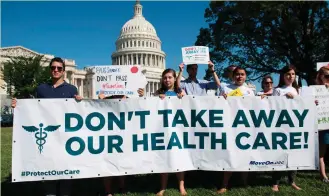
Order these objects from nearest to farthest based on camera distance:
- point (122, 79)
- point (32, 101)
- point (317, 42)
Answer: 1. point (32, 101)
2. point (122, 79)
3. point (317, 42)

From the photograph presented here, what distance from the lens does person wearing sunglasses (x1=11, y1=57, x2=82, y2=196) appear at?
3.98 meters

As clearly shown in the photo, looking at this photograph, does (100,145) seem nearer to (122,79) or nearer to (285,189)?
(122,79)

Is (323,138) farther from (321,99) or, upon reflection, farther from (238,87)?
(238,87)

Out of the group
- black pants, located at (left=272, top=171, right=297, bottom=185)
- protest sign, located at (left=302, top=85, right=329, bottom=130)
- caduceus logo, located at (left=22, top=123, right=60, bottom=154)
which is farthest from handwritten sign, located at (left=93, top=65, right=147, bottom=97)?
protest sign, located at (left=302, top=85, right=329, bottom=130)

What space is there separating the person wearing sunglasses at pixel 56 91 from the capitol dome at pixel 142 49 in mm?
80894

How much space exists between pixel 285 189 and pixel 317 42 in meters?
11.5

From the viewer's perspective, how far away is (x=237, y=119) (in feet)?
14.8

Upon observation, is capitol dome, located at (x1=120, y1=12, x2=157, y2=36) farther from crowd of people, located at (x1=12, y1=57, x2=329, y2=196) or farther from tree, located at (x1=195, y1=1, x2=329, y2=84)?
crowd of people, located at (x1=12, y1=57, x2=329, y2=196)

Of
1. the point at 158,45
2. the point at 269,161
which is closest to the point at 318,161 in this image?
the point at 269,161

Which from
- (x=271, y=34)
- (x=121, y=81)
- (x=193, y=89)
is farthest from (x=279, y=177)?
(x=271, y=34)

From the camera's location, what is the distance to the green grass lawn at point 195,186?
442cm

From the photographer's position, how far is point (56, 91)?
4125 millimetres

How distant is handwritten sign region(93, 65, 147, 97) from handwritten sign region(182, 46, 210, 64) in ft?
2.51

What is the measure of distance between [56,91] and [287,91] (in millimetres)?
3430
